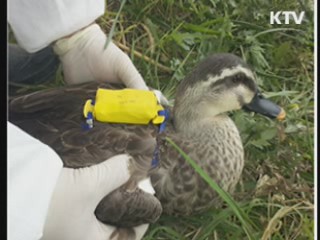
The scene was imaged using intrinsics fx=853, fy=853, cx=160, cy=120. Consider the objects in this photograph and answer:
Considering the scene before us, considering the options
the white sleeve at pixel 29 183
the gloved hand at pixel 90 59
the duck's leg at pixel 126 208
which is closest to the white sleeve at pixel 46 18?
the gloved hand at pixel 90 59

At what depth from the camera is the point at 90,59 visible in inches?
58.2

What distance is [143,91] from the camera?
4.81 feet

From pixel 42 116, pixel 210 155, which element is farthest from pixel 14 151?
pixel 210 155

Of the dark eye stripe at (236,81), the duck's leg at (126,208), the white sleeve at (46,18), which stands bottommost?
the duck's leg at (126,208)

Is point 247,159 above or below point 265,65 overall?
below

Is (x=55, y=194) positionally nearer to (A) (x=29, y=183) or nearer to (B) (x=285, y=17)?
(A) (x=29, y=183)

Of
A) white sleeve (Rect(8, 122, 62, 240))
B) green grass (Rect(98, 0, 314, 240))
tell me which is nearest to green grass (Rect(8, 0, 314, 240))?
green grass (Rect(98, 0, 314, 240))

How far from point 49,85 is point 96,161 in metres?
0.16

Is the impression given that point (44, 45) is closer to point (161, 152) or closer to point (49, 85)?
point (49, 85)

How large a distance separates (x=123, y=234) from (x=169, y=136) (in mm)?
184

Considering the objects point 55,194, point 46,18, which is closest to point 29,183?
point 55,194

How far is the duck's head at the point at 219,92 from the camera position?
145 cm

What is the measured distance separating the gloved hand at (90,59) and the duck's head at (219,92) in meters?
0.04

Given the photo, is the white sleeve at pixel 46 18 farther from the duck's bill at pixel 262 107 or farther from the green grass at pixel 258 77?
the duck's bill at pixel 262 107
